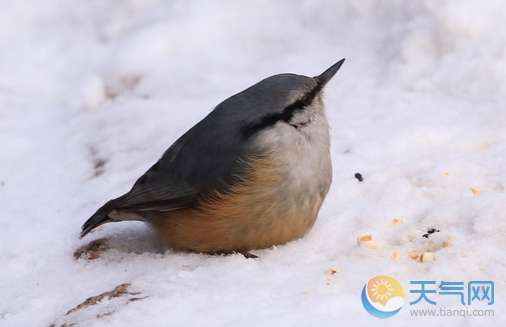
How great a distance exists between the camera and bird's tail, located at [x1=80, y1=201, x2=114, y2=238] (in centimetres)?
346

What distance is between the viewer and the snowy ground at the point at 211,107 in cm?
281

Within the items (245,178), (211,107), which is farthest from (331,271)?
(211,107)

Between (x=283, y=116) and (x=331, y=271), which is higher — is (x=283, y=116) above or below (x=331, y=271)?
above

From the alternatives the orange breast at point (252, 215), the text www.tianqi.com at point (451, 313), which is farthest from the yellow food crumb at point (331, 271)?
the text www.tianqi.com at point (451, 313)

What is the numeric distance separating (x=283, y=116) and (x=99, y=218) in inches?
40.0

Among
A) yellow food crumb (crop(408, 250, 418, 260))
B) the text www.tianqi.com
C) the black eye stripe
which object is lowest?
the text www.tianqi.com

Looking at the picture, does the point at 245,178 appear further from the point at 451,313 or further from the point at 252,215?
the point at 451,313

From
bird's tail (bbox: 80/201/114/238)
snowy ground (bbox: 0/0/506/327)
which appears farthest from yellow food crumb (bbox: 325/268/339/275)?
bird's tail (bbox: 80/201/114/238)

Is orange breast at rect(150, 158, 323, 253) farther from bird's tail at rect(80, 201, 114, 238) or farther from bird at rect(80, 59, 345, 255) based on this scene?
bird's tail at rect(80, 201, 114, 238)

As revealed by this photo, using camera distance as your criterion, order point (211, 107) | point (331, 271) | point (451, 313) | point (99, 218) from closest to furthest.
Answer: point (451, 313) → point (331, 271) → point (99, 218) → point (211, 107)

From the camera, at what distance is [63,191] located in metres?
4.32

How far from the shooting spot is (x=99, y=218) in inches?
138

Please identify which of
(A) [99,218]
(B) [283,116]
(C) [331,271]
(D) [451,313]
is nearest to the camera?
(D) [451,313]

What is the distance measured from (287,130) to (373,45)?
198 cm
